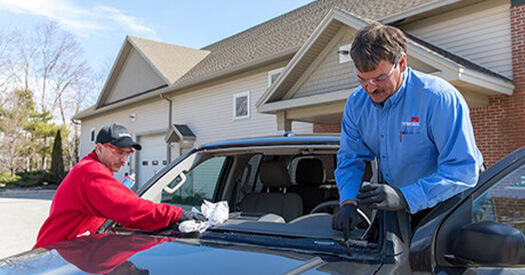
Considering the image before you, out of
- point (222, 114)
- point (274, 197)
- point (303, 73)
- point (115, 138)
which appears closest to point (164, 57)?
point (222, 114)

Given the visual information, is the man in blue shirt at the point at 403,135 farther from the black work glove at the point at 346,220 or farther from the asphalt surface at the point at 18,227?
the asphalt surface at the point at 18,227

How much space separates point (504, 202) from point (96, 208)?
216cm

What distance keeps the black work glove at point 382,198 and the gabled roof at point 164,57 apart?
55.5ft

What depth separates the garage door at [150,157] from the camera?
61.6ft

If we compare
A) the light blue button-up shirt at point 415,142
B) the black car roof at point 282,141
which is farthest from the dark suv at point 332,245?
the black car roof at point 282,141

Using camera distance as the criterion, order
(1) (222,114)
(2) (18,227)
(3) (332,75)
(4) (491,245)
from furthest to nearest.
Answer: (1) (222,114) < (3) (332,75) < (2) (18,227) < (4) (491,245)

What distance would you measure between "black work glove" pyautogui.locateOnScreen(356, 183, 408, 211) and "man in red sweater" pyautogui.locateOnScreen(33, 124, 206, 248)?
1.05 meters

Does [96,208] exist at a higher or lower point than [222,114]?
lower

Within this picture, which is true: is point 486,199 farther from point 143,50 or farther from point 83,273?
point 143,50

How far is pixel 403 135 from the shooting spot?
1.96m

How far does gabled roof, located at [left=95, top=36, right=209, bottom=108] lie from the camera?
744 inches

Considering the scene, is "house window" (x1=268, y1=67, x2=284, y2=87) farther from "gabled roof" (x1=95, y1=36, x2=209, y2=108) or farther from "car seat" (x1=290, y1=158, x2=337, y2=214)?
"car seat" (x1=290, y1=158, x2=337, y2=214)

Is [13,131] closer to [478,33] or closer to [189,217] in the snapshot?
[478,33]

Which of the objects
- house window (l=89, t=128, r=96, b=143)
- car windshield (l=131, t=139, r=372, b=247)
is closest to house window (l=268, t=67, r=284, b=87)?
car windshield (l=131, t=139, r=372, b=247)
